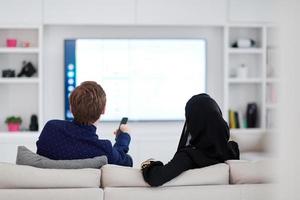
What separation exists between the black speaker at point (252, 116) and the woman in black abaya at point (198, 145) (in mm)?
3205

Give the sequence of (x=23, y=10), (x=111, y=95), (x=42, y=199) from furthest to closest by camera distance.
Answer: (x=111, y=95) < (x=23, y=10) < (x=42, y=199)

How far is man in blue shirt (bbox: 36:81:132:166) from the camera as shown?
254 centimetres

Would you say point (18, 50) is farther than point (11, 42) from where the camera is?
No

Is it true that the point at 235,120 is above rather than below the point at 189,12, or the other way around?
below

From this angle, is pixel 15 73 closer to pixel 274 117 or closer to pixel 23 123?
pixel 23 123

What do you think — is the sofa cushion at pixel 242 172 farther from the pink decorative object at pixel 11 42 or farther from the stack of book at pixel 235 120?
the pink decorative object at pixel 11 42

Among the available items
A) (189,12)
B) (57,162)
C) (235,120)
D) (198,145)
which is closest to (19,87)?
(189,12)

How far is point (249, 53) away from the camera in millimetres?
5891

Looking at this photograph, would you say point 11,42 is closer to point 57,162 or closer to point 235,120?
point 235,120

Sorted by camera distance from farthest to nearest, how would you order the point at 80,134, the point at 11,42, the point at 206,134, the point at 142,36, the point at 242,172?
the point at 142,36 < the point at 11,42 < the point at 80,134 < the point at 206,134 < the point at 242,172

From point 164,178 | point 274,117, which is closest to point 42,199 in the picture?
point 164,178

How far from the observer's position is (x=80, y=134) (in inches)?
100

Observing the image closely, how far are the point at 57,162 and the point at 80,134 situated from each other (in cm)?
28

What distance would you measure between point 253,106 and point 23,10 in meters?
2.87
